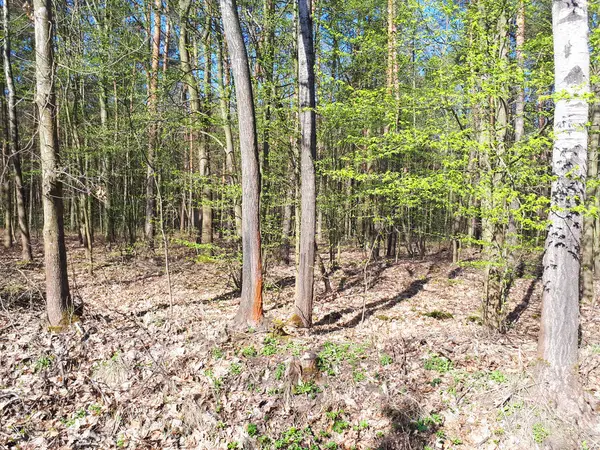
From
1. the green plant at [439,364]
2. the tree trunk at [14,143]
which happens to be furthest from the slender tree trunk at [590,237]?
the tree trunk at [14,143]

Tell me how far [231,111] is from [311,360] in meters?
7.02

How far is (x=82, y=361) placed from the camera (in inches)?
195

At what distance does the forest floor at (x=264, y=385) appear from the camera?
12.7 ft

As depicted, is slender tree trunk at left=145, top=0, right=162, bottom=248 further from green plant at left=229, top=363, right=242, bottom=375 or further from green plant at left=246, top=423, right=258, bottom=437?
green plant at left=246, top=423, right=258, bottom=437

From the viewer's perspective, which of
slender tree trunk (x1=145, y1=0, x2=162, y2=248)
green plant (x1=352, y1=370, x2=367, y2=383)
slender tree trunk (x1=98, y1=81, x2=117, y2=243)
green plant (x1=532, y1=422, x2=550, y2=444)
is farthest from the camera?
slender tree trunk (x1=98, y1=81, x2=117, y2=243)

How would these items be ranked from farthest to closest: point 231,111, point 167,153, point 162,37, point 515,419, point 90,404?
point 162,37
point 167,153
point 231,111
point 90,404
point 515,419

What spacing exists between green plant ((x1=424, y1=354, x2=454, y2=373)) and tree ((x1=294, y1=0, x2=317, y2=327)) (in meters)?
2.52

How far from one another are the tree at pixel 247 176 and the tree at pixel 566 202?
4164 millimetres

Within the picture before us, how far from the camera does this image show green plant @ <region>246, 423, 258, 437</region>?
3.97 metres

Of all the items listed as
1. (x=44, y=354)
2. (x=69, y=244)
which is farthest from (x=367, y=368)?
(x=69, y=244)

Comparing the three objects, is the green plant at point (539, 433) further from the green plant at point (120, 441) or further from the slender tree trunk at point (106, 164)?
the slender tree trunk at point (106, 164)

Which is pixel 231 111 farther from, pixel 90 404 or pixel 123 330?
pixel 90 404

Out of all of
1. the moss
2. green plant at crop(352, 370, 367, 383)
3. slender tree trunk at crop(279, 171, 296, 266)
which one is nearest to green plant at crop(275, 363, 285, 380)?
green plant at crop(352, 370, 367, 383)

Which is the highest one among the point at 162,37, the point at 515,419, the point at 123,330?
the point at 162,37
